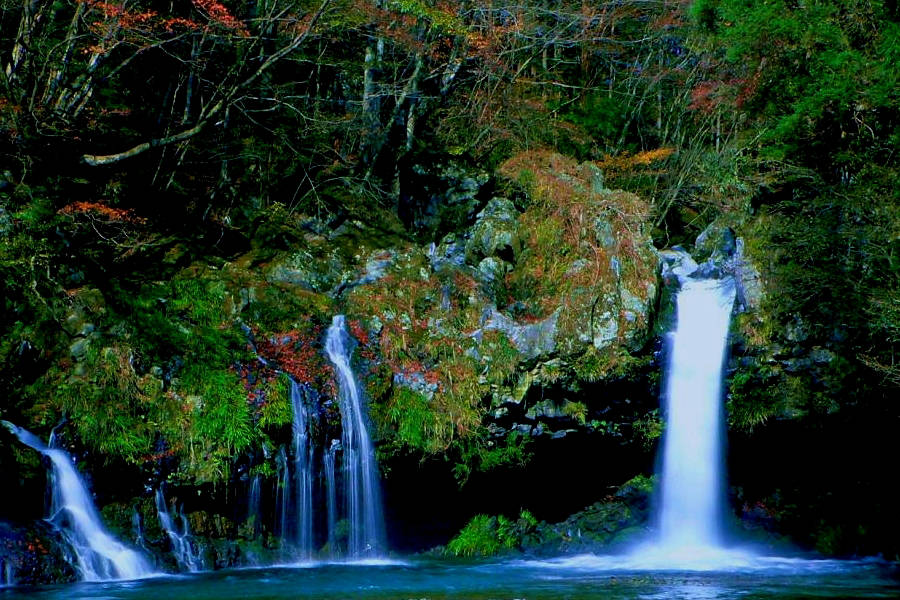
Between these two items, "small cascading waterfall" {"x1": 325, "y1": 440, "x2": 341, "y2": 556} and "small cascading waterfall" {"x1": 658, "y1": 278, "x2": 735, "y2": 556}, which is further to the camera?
"small cascading waterfall" {"x1": 658, "y1": 278, "x2": 735, "y2": 556}

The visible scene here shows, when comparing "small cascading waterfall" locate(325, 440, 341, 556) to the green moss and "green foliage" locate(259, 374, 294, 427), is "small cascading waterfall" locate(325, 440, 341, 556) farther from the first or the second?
the green moss

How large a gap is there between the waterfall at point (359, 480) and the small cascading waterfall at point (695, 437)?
4251 millimetres

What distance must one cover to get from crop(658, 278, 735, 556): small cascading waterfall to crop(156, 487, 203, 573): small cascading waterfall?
6.51m

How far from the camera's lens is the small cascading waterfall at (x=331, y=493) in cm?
991

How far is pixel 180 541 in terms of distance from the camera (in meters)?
9.10

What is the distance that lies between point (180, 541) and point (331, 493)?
1.95 metres

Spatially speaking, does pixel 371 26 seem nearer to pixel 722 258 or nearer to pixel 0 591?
pixel 722 258

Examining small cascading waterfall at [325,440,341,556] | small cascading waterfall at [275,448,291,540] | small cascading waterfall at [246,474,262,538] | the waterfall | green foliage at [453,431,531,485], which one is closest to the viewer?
small cascading waterfall at [246,474,262,538]

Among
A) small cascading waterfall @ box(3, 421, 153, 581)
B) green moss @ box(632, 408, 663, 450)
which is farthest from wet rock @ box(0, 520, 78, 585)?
green moss @ box(632, 408, 663, 450)

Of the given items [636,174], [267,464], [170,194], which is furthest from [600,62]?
[267,464]

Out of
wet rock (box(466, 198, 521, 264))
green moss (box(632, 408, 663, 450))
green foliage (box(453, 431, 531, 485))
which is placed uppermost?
wet rock (box(466, 198, 521, 264))

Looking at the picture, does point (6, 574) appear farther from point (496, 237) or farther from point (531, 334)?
point (496, 237)

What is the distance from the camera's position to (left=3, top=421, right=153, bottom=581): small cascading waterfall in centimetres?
819

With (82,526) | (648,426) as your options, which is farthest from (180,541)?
(648,426)
